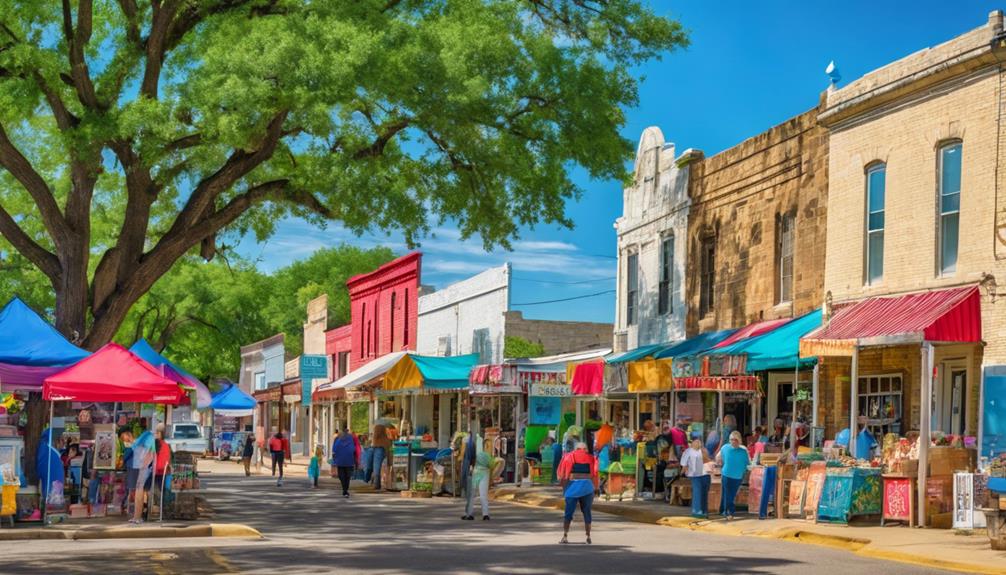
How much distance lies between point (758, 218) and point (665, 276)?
17.8 feet

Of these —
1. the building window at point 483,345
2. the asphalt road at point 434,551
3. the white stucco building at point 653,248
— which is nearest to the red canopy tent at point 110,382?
the asphalt road at point 434,551

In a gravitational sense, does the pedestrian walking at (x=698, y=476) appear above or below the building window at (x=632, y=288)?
below

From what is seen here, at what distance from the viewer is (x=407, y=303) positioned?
178 feet

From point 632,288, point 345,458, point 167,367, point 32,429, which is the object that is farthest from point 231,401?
point 32,429

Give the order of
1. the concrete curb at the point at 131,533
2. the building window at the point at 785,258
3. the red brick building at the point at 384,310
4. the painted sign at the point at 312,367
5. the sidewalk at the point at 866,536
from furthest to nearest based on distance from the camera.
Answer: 1. the painted sign at the point at 312,367
2. the red brick building at the point at 384,310
3. the building window at the point at 785,258
4. the concrete curb at the point at 131,533
5. the sidewalk at the point at 866,536

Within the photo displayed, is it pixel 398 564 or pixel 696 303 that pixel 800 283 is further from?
pixel 398 564

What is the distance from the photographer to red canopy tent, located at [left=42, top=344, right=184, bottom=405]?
21.7 m

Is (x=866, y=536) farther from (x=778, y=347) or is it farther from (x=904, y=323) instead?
(x=778, y=347)

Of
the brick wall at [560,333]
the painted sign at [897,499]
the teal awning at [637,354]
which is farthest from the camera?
the brick wall at [560,333]

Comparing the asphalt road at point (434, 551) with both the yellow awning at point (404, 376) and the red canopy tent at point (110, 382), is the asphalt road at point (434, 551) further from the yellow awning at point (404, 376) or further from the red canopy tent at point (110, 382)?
the yellow awning at point (404, 376)

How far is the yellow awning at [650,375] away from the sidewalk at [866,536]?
2535mm

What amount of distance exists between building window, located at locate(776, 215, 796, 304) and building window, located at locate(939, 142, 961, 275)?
18.4ft

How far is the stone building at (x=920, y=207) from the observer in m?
21.8

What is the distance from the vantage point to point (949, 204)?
23.2m
